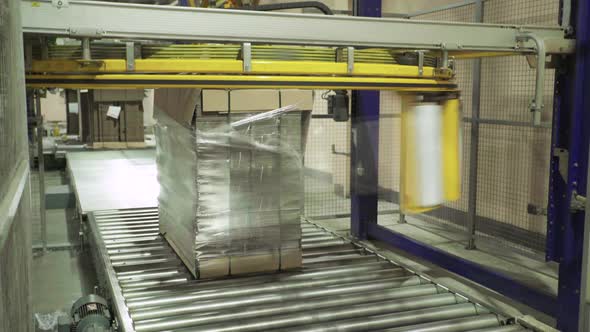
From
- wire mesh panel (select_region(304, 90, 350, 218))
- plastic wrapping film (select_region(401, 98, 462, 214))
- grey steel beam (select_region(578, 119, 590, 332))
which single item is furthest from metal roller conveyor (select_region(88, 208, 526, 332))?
wire mesh panel (select_region(304, 90, 350, 218))

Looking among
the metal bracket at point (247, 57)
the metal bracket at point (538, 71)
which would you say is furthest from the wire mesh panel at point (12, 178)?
the metal bracket at point (538, 71)

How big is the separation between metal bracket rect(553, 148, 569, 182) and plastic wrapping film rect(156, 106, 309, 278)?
1735 mm

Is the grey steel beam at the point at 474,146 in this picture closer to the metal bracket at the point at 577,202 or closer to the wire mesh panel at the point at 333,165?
the wire mesh panel at the point at 333,165

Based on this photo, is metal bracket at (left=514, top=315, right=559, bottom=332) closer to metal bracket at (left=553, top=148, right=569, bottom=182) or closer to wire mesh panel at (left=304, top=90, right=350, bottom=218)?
metal bracket at (left=553, top=148, right=569, bottom=182)

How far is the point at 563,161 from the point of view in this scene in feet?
12.0

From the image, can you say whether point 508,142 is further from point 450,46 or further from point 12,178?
point 12,178

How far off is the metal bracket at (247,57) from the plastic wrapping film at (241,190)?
3.80ft

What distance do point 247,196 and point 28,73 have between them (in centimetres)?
189

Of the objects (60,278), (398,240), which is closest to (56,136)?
(60,278)

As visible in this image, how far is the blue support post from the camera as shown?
5758mm

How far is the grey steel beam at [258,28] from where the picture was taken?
2514 mm

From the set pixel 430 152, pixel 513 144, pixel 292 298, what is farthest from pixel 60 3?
pixel 513 144

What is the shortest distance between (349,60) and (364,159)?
296cm

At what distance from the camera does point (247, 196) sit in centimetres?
418
